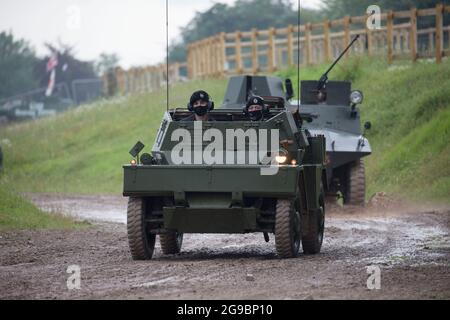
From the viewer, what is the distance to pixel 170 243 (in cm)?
1616

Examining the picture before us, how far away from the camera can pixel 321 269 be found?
13.4 m

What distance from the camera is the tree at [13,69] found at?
8243 centimetres

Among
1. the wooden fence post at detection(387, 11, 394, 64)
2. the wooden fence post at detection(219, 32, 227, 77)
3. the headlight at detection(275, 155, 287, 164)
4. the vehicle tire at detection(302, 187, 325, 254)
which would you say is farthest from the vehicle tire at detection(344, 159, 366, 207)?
the wooden fence post at detection(219, 32, 227, 77)

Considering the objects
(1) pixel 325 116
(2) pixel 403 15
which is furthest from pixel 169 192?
(2) pixel 403 15

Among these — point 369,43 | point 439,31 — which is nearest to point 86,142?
point 369,43

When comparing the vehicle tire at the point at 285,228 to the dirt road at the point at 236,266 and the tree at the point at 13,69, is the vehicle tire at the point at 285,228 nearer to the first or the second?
the dirt road at the point at 236,266

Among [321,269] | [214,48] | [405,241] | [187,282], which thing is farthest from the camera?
[214,48]

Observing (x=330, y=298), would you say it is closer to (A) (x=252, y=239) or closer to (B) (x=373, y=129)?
(A) (x=252, y=239)

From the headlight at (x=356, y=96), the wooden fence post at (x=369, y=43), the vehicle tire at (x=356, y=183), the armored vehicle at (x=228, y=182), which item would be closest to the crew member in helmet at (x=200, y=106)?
the armored vehicle at (x=228, y=182)

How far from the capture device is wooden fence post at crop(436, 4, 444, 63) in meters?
34.8

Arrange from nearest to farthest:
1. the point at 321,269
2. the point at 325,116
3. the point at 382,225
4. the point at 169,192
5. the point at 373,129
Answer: the point at 321,269 → the point at 169,192 → the point at 382,225 → the point at 325,116 → the point at 373,129

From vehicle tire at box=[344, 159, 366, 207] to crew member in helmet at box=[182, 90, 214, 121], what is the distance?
28.1ft

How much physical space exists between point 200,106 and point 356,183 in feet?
28.6
